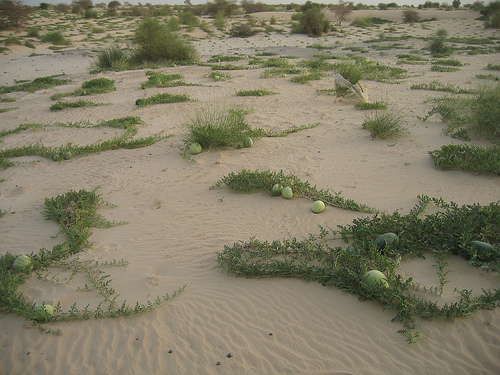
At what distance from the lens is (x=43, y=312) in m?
2.98

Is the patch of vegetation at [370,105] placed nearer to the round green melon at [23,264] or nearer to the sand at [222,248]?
the sand at [222,248]

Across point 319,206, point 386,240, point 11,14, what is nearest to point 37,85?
point 319,206

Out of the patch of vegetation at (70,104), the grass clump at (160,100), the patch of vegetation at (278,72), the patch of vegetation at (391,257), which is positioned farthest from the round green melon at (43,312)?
the patch of vegetation at (278,72)

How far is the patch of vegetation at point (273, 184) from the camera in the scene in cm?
456

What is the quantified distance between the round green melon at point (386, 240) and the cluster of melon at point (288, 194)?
Result: 3.35 ft

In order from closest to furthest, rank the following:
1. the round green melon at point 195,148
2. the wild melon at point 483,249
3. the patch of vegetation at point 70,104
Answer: the wild melon at point 483,249, the round green melon at point 195,148, the patch of vegetation at point 70,104

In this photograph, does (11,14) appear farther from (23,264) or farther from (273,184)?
(273,184)

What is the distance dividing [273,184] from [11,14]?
114ft

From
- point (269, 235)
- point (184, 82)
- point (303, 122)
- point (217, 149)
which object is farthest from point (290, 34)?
point (269, 235)

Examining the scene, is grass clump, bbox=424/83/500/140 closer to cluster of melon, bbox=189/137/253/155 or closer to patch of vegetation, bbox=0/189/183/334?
cluster of melon, bbox=189/137/253/155

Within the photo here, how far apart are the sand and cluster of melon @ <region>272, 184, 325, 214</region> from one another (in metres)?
0.10

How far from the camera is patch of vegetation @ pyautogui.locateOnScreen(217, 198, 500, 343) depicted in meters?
2.74

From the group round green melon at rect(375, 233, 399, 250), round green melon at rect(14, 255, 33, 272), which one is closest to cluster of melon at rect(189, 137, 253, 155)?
round green melon at rect(14, 255, 33, 272)

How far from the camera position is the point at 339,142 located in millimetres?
6660
